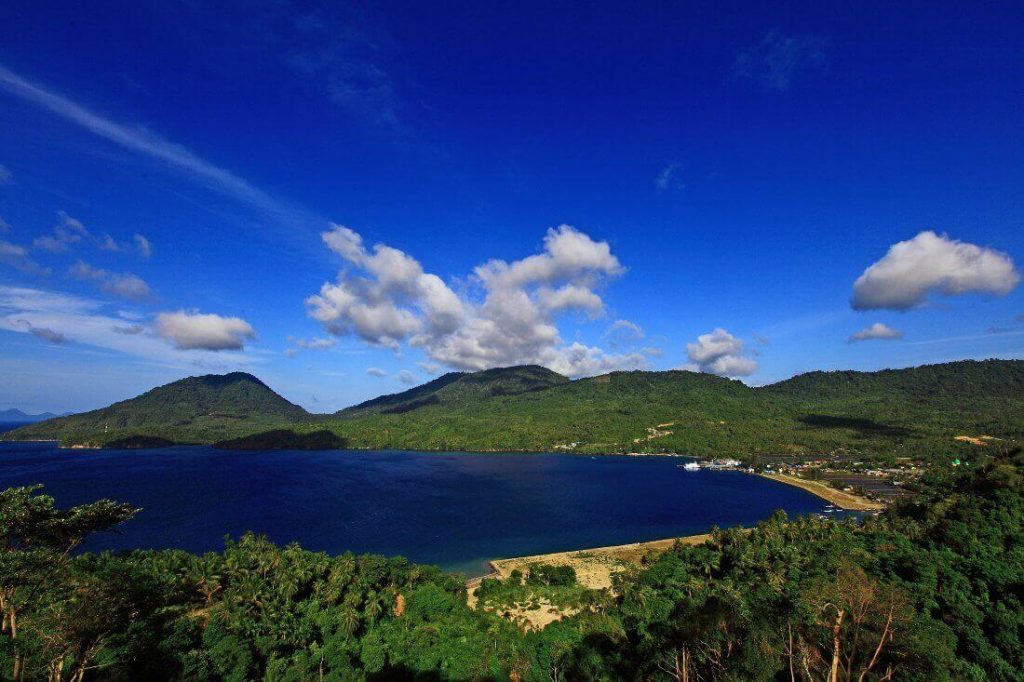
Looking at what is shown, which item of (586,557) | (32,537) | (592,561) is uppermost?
(32,537)

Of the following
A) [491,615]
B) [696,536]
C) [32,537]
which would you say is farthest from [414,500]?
[32,537]

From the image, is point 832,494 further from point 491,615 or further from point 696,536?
point 491,615

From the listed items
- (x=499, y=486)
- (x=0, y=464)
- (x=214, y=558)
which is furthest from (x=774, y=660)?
(x=0, y=464)

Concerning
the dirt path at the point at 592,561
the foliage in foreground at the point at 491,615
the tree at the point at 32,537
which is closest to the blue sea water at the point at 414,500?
the dirt path at the point at 592,561

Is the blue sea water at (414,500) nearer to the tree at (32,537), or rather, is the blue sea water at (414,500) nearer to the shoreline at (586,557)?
the shoreline at (586,557)

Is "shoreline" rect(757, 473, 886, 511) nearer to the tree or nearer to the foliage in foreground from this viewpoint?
the foliage in foreground
